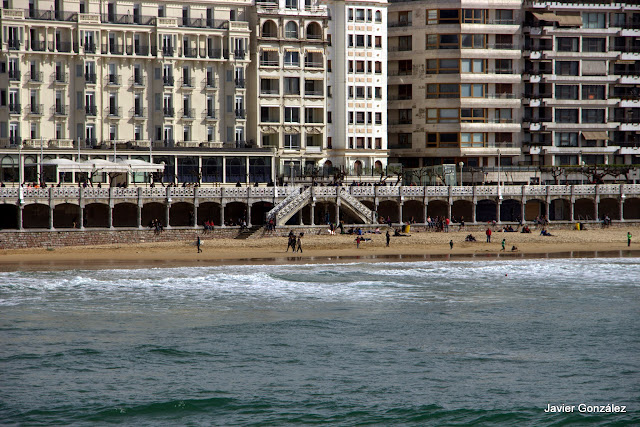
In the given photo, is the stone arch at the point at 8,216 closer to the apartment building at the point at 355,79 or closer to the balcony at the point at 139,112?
the balcony at the point at 139,112

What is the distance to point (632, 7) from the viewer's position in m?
108

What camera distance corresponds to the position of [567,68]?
353ft

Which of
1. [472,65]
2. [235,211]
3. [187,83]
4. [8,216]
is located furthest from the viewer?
[472,65]

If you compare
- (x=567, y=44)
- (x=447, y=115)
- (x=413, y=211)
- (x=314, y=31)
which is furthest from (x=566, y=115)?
(x=314, y=31)

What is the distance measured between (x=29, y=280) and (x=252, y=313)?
18.1 meters

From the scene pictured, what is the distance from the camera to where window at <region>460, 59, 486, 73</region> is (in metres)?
104

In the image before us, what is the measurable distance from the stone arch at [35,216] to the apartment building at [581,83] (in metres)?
54.7

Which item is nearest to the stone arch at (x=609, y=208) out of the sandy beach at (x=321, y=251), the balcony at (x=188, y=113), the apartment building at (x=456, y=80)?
the sandy beach at (x=321, y=251)

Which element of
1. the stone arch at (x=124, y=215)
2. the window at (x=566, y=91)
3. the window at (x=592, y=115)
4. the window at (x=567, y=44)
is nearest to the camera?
the stone arch at (x=124, y=215)

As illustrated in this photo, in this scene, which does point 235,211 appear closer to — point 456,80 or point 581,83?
point 456,80

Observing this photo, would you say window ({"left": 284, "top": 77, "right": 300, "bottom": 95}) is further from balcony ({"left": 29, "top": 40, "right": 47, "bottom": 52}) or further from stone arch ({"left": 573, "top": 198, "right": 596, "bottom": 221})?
stone arch ({"left": 573, "top": 198, "right": 596, "bottom": 221})

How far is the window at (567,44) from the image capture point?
351ft

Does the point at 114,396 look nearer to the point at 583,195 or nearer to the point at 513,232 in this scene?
the point at 513,232

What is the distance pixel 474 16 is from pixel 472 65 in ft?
17.7
